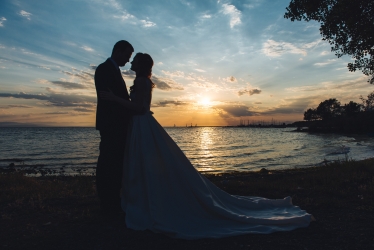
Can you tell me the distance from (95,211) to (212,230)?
2710 millimetres

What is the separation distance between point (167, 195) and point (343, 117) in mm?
119927

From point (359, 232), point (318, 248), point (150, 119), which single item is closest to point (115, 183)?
point (150, 119)

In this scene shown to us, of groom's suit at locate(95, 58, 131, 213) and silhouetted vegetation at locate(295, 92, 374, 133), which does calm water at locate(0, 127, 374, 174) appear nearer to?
groom's suit at locate(95, 58, 131, 213)

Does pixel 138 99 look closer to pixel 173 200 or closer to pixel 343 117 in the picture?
pixel 173 200

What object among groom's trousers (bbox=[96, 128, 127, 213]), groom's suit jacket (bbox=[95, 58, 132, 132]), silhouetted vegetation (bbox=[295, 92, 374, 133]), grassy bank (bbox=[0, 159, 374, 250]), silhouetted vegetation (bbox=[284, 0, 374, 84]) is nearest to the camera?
grassy bank (bbox=[0, 159, 374, 250])

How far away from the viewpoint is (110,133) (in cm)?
503

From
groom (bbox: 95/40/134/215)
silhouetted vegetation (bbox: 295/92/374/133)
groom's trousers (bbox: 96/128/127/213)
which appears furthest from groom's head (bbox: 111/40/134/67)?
silhouetted vegetation (bbox: 295/92/374/133)

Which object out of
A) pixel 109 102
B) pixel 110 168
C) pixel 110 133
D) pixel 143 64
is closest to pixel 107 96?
pixel 109 102

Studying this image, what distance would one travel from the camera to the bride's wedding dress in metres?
4.48

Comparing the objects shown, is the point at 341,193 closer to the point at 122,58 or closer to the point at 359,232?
the point at 359,232

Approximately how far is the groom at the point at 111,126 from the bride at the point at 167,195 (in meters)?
0.15

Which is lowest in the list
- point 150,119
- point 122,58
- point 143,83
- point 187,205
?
point 187,205

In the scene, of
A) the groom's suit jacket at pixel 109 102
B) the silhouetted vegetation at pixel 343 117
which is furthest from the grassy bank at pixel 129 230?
the silhouetted vegetation at pixel 343 117

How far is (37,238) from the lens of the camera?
4.20 meters
